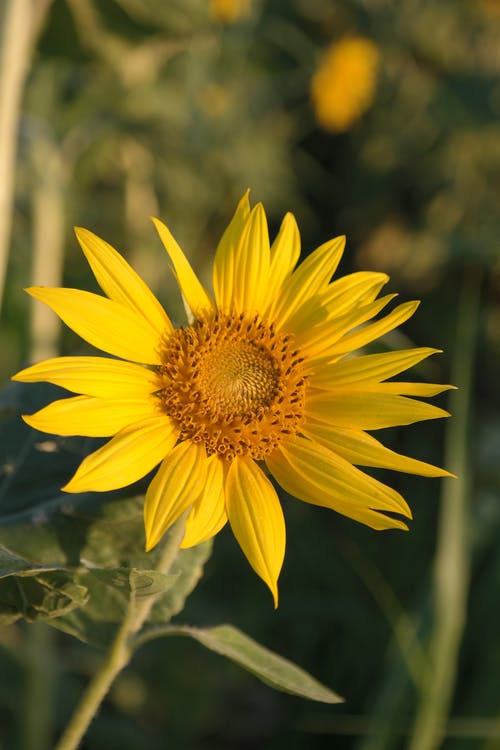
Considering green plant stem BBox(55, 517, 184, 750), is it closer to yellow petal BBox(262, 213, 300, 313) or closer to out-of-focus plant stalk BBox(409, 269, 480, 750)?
yellow petal BBox(262, 213, 300, 313)

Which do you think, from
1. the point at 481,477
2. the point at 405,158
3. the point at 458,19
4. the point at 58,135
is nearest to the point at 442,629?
the point at 481,477

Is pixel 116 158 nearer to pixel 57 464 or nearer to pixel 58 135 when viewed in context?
pixel 58 135

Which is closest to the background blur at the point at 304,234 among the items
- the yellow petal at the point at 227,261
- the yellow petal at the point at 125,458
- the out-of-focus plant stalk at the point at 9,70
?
the out-of-focus plant stalk at the point at 9,70

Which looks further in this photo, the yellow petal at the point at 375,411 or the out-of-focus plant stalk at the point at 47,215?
the out-of-focus plant stalk at the point at 47,215

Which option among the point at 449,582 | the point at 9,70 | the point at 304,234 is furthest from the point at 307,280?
the point at 304,234

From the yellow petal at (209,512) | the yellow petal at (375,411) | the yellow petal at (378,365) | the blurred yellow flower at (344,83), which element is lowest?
the yellow petal at (209,512)

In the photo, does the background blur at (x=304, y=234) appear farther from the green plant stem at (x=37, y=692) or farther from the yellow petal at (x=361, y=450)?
the yellow petal at (x=361, y=450)
